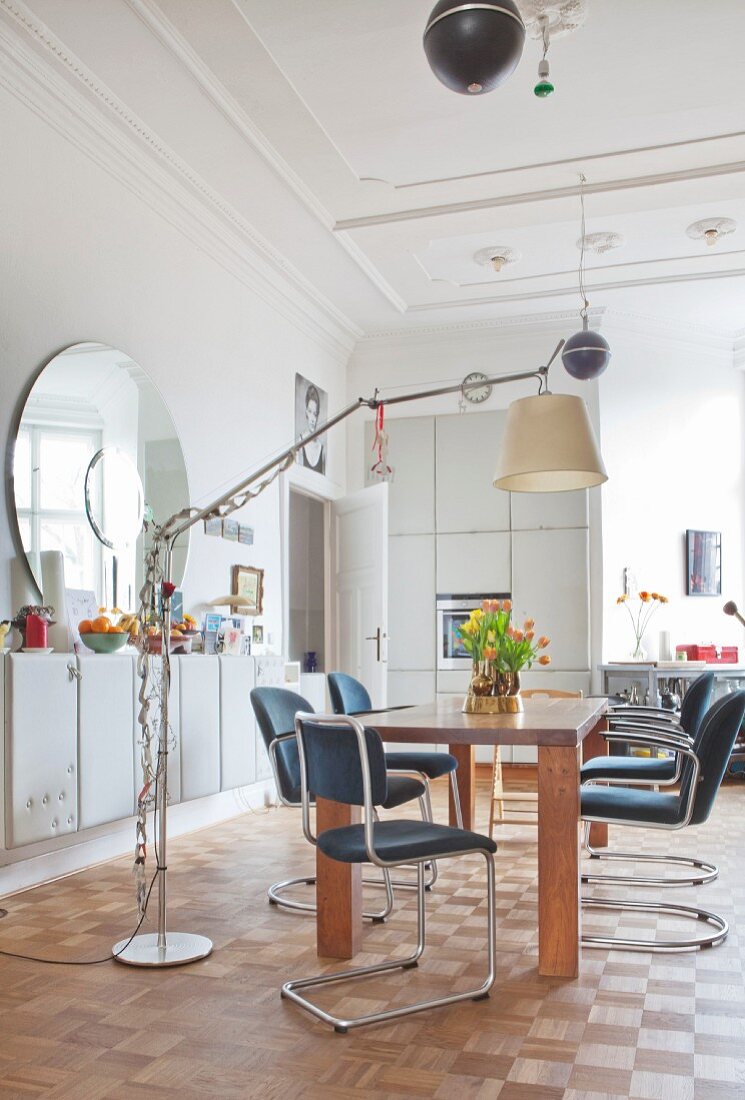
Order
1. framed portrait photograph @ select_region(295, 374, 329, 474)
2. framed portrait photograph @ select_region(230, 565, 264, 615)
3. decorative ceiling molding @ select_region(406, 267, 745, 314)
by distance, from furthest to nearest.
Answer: framed portrait photograph @ select_region(295, 374, 329, 474) < decorative ceiling molding @ select_region(406, 267, 745, 314) < framed portrait photograph @ select_region(230, 565, 264, 615)

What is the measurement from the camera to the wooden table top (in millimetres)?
3262

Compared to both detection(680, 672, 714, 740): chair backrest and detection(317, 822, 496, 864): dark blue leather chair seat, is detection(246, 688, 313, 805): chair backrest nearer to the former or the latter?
detection(317, 822, 496, 864): dark blue leather chair seat

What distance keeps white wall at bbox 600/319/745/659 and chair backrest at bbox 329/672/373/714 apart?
3563mm

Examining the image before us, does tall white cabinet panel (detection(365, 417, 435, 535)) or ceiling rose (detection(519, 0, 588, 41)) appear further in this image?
tall white cabinet panel (detection(365, 417, 435, 535))

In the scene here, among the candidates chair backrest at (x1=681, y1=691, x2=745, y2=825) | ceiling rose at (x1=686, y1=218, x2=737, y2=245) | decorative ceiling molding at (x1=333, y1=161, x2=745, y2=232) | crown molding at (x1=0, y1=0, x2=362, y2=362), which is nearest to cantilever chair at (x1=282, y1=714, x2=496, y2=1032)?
chair backrest at (x1=681, y1=691, x2=745, y2=825)

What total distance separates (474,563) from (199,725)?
400 cm

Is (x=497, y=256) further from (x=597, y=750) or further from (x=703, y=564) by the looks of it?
(x=597, y=750)

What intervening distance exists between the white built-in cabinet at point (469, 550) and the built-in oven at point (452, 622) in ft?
0.20

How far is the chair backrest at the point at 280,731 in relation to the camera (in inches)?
161

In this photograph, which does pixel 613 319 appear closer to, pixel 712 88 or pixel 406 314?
pixel 406 314

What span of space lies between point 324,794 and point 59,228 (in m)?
3.33

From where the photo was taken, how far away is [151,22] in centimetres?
446

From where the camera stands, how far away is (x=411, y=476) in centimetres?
905

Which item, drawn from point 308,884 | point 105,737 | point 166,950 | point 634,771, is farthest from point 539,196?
point 166,950
